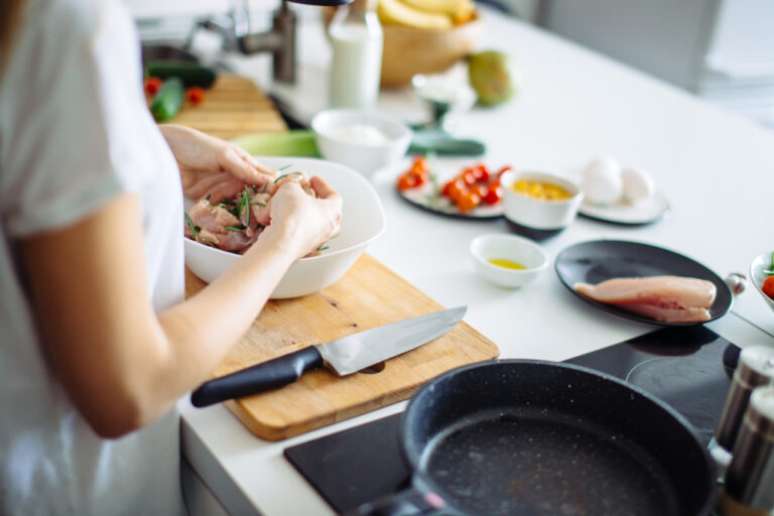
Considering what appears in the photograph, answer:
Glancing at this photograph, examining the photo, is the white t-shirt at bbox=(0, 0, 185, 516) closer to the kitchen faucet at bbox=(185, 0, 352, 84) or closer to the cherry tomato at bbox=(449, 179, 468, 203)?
the cherry tomato at bbox=(449, 179, 468, 203)

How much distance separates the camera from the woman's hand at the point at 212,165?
46.5 inches

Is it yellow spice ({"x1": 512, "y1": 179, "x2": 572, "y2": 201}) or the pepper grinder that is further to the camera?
yellow spice ({"x1": 512, "y1": 179, "x2": 572, "y2": 201})

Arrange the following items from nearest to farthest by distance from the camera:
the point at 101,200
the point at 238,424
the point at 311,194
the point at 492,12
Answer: the point at 101,200
the point at 238,424
the point at 311,194
the point at 492,12

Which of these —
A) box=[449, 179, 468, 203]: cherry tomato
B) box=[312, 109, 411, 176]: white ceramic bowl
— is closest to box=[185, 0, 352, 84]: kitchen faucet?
box=[312, 109, 411, 176]: white ceramic bowl

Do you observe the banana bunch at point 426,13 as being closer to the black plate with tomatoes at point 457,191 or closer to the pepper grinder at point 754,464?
the black plate with tomatoes at point 457,191

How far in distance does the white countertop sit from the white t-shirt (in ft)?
0.49

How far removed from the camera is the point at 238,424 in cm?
95

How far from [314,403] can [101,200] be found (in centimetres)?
37

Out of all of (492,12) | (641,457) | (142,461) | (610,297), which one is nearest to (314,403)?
(142,461)

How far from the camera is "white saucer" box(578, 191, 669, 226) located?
1503mm

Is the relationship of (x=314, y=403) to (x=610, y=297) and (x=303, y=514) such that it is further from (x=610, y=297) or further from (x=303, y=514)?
(x=610, y=297)

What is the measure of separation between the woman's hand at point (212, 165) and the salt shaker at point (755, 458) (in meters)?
0.66

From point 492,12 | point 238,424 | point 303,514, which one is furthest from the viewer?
point 492,12

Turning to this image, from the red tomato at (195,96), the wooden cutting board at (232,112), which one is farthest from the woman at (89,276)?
the red tomato at (195,96)
